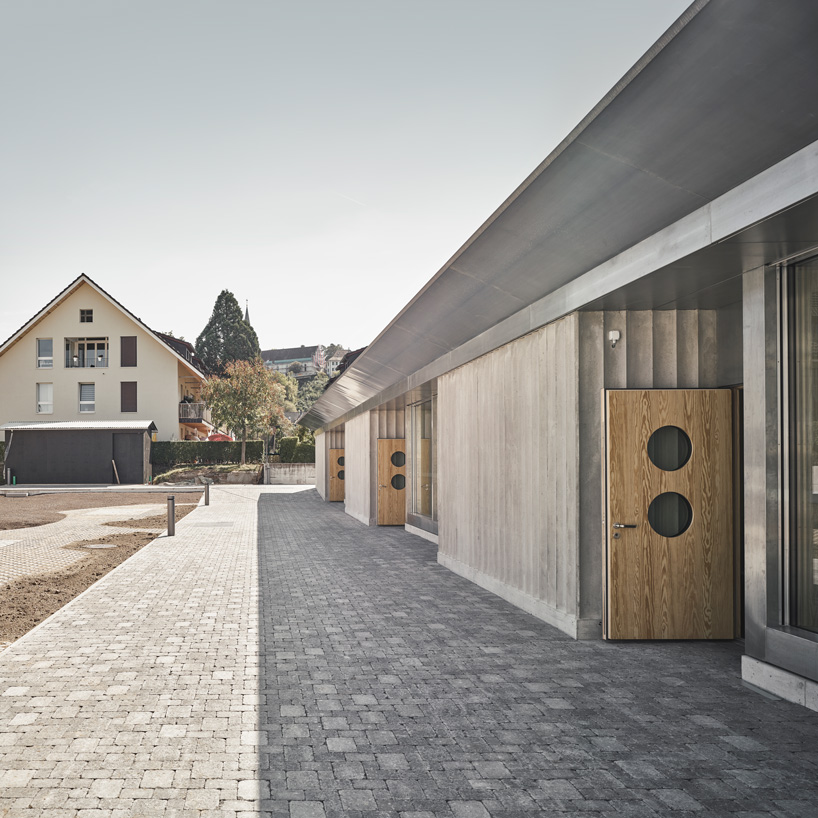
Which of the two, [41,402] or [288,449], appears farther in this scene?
[288,449]

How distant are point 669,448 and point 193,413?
44.2m

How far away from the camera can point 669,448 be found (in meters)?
6.88

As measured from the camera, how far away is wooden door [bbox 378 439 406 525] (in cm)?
1755

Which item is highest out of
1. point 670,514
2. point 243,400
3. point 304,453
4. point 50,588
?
point 243,400

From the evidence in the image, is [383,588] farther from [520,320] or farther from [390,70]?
[390,70]

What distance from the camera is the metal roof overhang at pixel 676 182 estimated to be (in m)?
3.30

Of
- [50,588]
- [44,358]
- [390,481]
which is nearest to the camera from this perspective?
[50,588]

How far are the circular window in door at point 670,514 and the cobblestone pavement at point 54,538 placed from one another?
8.73 m

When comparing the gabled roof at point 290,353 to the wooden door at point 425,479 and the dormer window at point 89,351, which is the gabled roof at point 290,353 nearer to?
the dormer window at point 89,351

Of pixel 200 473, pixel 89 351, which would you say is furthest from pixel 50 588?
pixel 89 351

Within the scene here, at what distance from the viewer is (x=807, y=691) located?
485 cm

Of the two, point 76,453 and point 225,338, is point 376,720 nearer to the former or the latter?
point 76,453

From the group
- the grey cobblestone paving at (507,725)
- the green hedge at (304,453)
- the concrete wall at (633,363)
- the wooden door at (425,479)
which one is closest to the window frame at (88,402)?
the green hedge at (304,453)

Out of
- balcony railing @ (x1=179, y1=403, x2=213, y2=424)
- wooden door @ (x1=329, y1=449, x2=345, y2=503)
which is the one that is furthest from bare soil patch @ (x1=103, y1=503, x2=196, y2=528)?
balcony railing @ (x1=179, y1=403, x2=213, y2=424)
